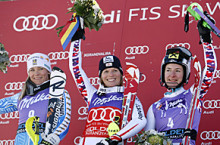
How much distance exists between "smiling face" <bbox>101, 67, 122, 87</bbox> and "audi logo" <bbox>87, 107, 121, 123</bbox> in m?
0.31

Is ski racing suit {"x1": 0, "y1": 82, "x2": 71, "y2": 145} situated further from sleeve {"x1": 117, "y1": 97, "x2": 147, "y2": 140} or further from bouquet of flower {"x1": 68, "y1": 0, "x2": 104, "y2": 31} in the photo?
bouquet of flower {"x1": 68, "y1": 0, "x2": 104, "y2": 31}

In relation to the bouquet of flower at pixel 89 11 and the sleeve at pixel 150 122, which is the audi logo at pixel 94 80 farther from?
the sleeve at pixel 150 122

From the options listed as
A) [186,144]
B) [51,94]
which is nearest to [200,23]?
[186,144]

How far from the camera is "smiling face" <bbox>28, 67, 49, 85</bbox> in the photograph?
6730 millimetres

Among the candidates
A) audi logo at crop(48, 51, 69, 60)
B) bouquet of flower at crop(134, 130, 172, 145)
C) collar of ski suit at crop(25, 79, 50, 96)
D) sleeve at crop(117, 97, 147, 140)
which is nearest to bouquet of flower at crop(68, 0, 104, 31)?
collar of ski suit at crop(25, 79, 50, 96)

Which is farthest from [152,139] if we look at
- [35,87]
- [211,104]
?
[35,87]

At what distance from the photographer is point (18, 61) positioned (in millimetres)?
8023

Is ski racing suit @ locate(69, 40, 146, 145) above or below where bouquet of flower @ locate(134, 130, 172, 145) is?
above

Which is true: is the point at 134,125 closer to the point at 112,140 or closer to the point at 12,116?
the point at 112,140

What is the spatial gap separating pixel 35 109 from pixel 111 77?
2.97 ft

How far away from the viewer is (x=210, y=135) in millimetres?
6836

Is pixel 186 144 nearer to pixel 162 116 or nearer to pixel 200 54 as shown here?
pixel 162 116

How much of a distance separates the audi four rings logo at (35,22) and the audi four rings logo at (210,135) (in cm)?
256

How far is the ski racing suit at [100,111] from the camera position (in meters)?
6.04
